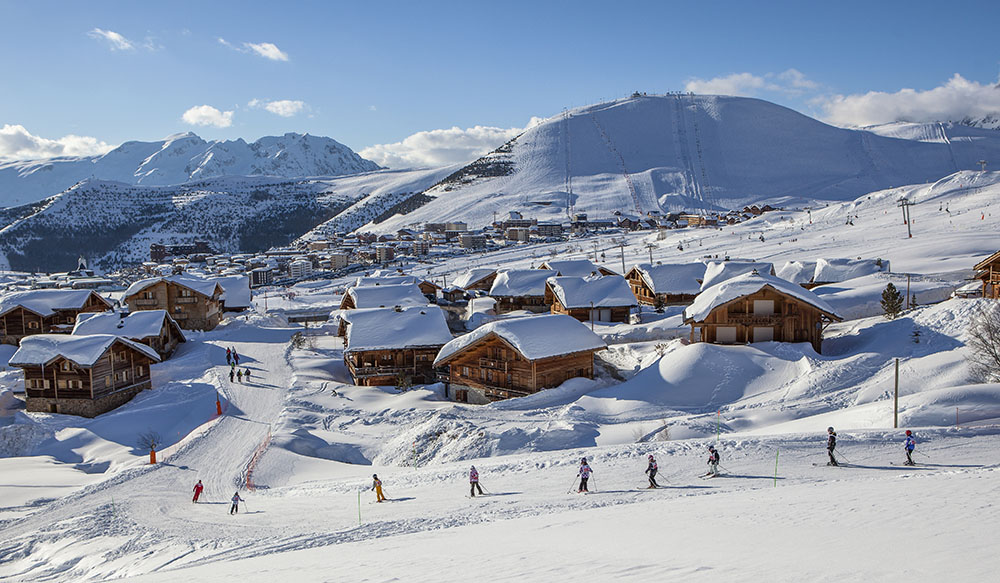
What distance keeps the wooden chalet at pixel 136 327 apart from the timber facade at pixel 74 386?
262 inches

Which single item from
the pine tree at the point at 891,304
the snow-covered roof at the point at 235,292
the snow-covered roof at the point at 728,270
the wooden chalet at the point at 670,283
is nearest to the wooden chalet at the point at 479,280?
the wooden chalet at the point at 670,283

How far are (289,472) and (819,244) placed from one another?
67.0 m

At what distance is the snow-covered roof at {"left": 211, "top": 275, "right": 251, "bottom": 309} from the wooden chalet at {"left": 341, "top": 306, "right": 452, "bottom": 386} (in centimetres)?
2839

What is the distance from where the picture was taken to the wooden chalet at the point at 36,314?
151ft

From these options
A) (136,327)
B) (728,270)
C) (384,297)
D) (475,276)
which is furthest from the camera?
(475,276)

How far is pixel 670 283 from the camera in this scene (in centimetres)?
4975

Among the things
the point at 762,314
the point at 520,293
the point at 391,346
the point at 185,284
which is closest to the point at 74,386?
the point at 391,346

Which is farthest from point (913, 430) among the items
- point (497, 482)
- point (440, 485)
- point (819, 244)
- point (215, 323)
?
point (819, 244)

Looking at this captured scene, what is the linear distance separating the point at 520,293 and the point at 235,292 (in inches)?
1122

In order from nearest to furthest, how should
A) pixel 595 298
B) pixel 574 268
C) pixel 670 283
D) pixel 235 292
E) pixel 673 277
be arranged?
pixel 595 298, pixel 670 283, pixel 673 277, pixel 574 268, pixel 235 292

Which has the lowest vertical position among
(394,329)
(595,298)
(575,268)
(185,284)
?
(394,329)

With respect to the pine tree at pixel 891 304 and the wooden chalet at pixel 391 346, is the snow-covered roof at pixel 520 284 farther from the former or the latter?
the pine tree at pixel 891 304

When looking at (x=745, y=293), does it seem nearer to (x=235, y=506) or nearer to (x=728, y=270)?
(x=728, y=270)

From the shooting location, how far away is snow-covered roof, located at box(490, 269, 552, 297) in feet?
172
